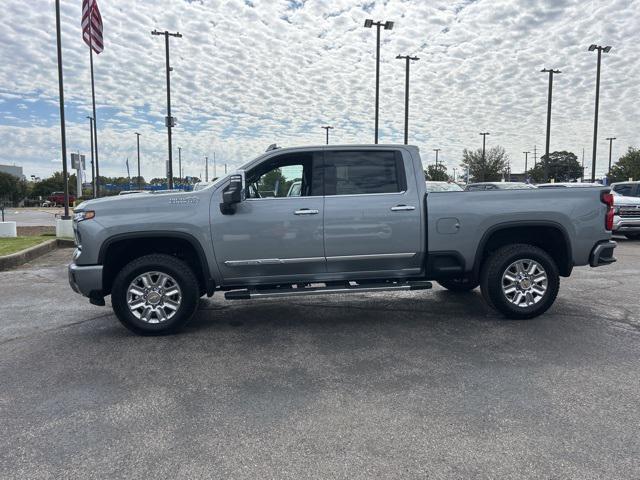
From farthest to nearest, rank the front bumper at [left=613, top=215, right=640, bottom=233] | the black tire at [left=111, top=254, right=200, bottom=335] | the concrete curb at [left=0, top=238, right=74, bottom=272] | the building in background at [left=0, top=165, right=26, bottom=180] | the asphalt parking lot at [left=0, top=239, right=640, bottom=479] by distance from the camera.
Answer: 1. the building in background at [left=0, top=165, right=26, bottom=180]
2. the front bumper at [left=613, top=215, right=640, bottom=233]
3. the concrete curb at [left=0, top=238, right=74, bottom=272]
4. the black tire at [left=111, top=254, right=200, bottom=335]
5. the asphalt parking lot at [left=0, top=239, right=640, bottom=479]

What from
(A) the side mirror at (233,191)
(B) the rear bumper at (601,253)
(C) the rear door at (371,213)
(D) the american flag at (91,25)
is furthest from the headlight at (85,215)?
(D) the american flag at (91,25)

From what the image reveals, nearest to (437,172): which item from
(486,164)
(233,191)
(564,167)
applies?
(486,164)

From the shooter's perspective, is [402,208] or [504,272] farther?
[504,272]

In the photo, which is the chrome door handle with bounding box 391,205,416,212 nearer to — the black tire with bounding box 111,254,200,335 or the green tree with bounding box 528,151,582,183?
the black tire with bounding box 111,254,200,335

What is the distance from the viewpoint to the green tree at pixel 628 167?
220 feet

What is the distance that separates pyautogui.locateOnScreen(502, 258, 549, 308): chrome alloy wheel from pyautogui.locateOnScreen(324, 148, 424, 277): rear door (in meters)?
1.07

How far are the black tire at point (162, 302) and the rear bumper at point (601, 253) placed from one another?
447 centimetres

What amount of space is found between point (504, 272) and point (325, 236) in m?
2.11

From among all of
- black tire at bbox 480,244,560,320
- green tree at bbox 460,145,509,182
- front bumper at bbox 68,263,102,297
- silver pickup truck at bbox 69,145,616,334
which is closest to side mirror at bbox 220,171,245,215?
silver pickup truck at bbox 69,145,616,334

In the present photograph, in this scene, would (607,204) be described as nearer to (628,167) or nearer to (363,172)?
(363,172)

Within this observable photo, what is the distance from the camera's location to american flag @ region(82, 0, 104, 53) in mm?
17219

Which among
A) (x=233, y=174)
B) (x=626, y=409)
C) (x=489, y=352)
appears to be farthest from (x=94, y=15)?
(x=626, y=409)

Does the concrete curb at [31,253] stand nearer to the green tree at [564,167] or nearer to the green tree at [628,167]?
the green tree at [628,167]

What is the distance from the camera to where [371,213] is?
5.32m
